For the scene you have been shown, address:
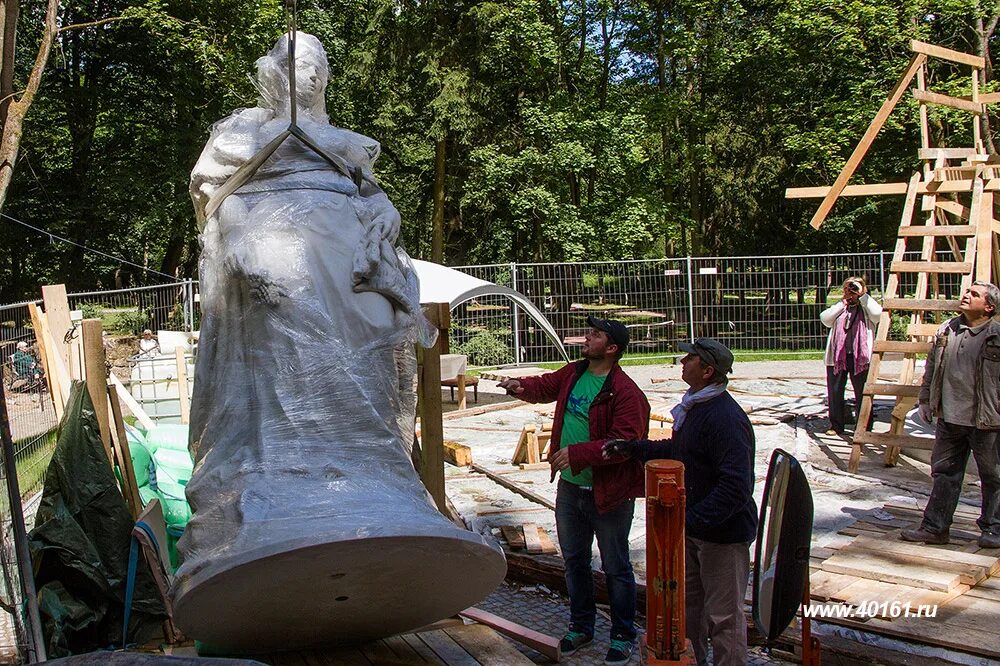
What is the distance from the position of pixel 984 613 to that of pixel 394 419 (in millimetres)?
3217

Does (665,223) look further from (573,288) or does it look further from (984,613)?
(984,613)

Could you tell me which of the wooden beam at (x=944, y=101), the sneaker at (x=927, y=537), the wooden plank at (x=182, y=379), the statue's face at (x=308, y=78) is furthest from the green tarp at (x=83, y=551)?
the wooden beam at (x=944, y=101)

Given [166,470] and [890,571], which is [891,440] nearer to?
[890,571]

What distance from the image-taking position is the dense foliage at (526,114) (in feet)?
64.7

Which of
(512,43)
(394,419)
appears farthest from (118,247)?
(394,419)

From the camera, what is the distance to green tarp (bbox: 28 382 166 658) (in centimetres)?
470

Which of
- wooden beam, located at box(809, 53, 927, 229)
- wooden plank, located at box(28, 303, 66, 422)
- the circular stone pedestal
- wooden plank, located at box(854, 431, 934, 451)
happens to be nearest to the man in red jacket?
the circular stone pedestal

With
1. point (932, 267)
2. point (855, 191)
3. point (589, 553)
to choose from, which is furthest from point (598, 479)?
point (855, 191)

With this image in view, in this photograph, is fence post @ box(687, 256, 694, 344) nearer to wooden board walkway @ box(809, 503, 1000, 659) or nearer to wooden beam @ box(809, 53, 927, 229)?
wooden beam @ box(809, 53, 927, 229)

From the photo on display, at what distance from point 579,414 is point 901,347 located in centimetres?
447

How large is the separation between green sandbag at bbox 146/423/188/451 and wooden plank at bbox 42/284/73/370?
76 cm

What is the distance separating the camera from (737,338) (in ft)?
58.4

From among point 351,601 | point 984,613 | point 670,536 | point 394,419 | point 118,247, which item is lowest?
point 984,613

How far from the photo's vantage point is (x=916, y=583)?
5023mm
